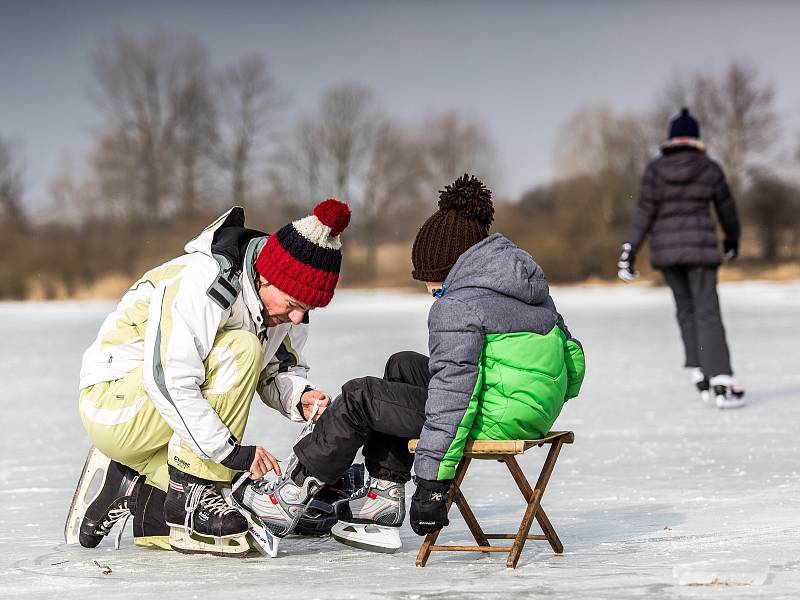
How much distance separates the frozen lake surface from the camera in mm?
2713

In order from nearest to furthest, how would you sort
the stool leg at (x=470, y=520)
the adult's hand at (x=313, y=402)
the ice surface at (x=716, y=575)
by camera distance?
the ice surface at (x=716, y=575) → the stool leg at (x=470, y=520) → the adult's hand at (x=313, y=402)

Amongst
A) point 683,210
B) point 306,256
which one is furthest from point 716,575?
point 683,210

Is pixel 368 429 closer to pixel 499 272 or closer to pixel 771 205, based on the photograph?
pixel 499 272

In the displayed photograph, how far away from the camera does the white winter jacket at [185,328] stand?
10.1 feet

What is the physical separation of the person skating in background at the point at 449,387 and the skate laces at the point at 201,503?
0.09m

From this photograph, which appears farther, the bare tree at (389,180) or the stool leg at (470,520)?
the bare tree at (389,180)

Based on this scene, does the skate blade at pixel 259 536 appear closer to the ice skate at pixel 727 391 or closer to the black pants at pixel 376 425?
the black pants at pixel 376 425

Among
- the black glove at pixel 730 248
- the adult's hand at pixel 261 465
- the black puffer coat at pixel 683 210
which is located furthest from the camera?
the black glove at pixel 730 248

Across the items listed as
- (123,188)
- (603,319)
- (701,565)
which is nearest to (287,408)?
(701,565)

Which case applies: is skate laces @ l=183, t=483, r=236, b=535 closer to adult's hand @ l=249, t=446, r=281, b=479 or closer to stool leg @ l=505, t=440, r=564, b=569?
adult's hand @ l=249, t=446, r=281, b=479

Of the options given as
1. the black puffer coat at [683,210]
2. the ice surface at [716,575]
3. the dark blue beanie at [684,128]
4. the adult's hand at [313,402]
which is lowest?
the ice surface at [716,575]

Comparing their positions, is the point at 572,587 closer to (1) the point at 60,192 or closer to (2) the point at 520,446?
(2) the point at 520,446

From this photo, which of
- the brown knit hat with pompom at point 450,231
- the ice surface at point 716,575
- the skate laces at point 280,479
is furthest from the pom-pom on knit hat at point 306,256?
the ice surface at point 716,575

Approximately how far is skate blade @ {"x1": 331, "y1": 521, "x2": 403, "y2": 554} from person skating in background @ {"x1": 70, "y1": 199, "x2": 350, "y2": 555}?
0.29 m
